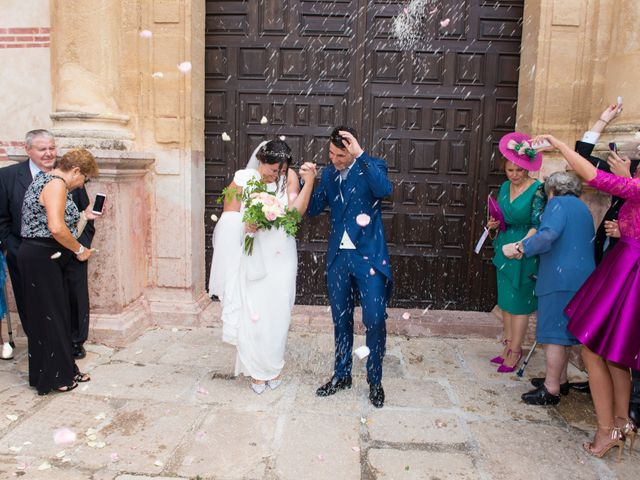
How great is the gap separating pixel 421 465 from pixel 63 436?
2.41 metres

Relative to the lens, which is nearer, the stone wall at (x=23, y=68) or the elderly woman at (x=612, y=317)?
the elderly woman at (x=612, y=317)

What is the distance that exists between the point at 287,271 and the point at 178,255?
2.25 m

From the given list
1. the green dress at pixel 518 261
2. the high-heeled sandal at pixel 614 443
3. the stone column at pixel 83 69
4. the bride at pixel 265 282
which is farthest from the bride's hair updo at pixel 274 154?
the high-heeled sandal at pixel 614 443

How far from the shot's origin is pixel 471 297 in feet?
22.0

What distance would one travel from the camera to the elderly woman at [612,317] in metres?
3.37

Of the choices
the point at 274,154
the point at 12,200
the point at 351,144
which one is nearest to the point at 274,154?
the point at 274,154

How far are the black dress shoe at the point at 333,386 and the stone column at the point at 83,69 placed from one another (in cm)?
335

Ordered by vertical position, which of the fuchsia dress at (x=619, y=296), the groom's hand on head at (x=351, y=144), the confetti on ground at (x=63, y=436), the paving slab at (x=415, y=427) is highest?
the groom's hand on head at (x=351, y=144)

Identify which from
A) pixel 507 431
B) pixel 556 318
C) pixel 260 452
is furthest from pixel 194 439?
pixel 556 318

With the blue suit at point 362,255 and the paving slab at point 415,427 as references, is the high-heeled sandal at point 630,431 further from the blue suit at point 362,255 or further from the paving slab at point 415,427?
the blue suit at point 362,255

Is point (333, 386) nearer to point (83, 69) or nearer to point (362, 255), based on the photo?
point (362, 255)

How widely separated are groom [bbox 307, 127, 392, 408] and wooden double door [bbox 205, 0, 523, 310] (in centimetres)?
236

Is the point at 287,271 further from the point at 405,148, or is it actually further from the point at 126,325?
the point at 405,148

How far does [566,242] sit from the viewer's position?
14.0 ft
